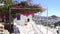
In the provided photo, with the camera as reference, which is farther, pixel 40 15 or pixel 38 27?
pixel 38 27

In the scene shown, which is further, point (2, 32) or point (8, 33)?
point (8, 33)

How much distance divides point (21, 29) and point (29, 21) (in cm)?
124

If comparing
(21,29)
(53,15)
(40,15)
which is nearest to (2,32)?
(21,29)

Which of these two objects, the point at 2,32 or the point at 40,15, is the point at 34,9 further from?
the point at 2,32

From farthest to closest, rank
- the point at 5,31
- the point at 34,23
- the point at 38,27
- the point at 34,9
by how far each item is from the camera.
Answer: the point at 34,23
the point at 38,27
the point at 5,31
the point at 34,9

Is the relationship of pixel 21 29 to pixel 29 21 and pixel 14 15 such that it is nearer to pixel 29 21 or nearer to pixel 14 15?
pixel 14 15

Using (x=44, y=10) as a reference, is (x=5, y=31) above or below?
below

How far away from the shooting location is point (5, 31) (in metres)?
6.27

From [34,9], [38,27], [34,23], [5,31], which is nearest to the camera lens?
[34,9]

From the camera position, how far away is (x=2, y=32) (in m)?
5.97

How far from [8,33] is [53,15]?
1.48 meters

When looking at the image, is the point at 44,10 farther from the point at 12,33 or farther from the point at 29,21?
the point at 29,21

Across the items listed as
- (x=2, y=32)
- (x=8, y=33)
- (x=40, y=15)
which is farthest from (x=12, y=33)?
(x=40, y=15)

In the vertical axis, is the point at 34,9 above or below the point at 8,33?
above
